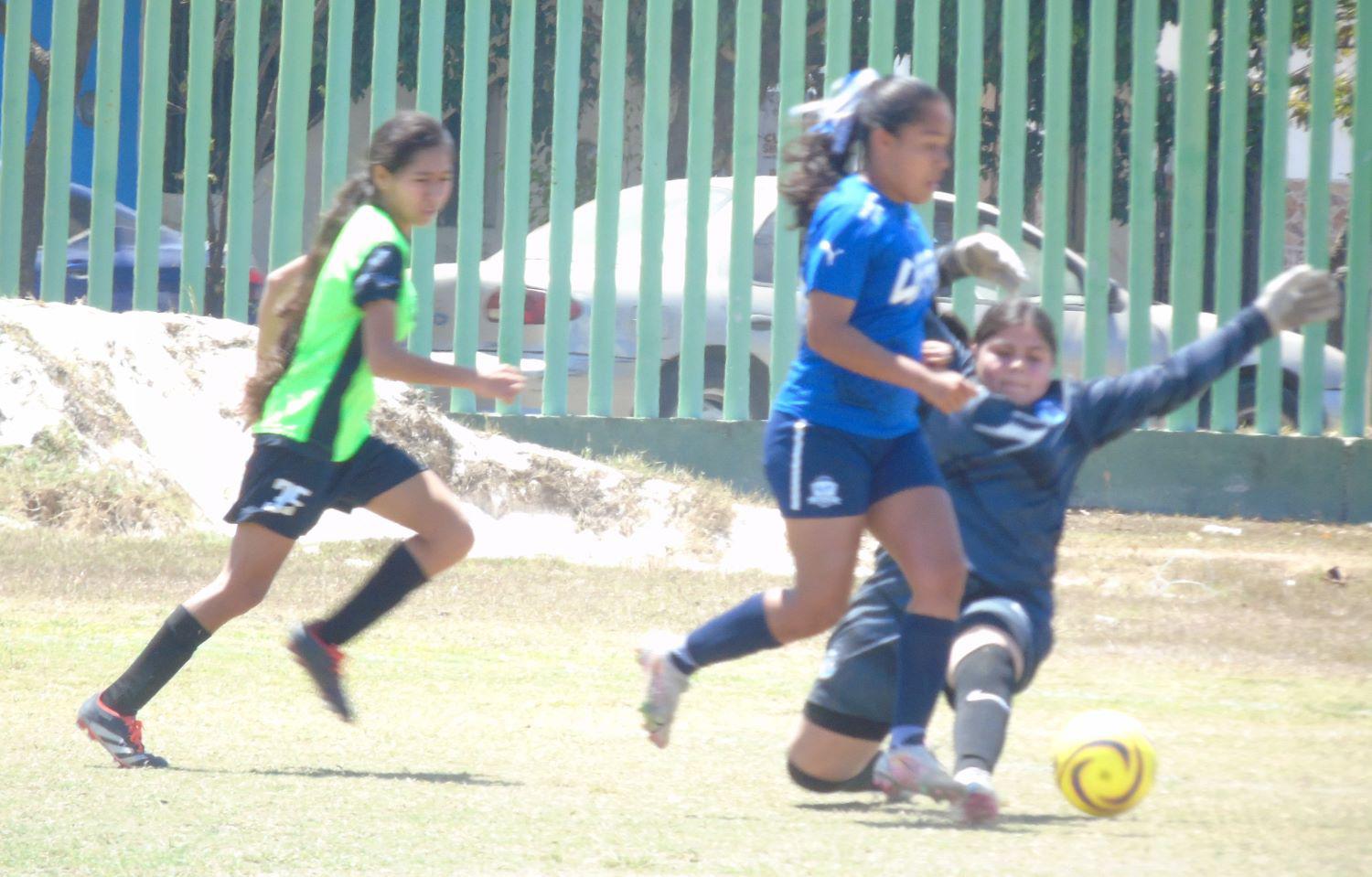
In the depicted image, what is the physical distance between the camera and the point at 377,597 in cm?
460

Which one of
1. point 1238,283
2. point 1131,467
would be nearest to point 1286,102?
point 1238,283

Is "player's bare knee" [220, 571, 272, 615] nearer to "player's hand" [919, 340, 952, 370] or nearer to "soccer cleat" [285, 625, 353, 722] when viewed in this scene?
"soccer cleat" [285, 625, 353, 722]

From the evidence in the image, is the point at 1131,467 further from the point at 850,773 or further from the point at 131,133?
the point at 131,133

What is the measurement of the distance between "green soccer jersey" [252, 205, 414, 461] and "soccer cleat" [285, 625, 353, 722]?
0.47 metres

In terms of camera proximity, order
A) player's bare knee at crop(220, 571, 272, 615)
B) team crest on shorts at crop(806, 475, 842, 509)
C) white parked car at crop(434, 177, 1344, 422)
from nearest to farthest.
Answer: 1. team crest on shorts at crop(806, 475, 842, 509)
2. player's bare knee at crop(220, 571, 272, 615)
3. white parked car at crop(434, 177, 1344, 422)

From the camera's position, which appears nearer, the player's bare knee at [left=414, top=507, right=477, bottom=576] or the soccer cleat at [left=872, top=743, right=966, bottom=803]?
the soccer cleat at [left=872, top=743, right=966, bottom=803]

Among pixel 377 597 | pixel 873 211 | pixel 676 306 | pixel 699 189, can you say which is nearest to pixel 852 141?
pixel 873 211

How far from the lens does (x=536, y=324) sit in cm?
997

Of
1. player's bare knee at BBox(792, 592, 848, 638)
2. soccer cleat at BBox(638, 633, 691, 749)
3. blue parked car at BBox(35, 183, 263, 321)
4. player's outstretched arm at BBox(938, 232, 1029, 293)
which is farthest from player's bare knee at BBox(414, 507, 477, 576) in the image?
blue parked car at BBox(35, 183, 263, 321)

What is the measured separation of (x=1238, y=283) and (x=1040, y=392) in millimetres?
6288

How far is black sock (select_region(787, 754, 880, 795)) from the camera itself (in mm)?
4207

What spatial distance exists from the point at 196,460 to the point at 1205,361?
627cm

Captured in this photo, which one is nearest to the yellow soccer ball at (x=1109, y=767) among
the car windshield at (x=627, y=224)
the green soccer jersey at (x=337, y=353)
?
the green soccer jersey at (x=337, y=353)

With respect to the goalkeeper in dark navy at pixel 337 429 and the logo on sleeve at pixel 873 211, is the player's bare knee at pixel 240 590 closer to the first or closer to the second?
the goalkeeper in dark navy at pixel 337 429
